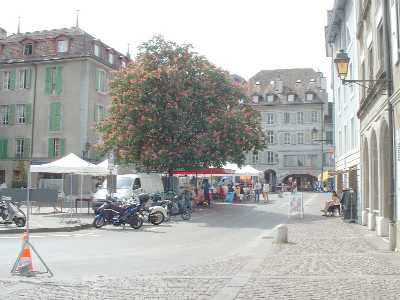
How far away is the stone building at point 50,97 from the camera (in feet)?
140

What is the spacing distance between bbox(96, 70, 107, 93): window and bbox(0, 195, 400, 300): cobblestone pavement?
3440 centimetres

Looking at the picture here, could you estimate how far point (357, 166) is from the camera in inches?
918

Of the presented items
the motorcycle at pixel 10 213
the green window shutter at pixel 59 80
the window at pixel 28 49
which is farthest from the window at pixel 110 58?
the motorcycle at pixel 10 213

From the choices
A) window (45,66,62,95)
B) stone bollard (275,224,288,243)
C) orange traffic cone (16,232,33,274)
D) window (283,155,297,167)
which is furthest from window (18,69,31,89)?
window (283,155,297,167)

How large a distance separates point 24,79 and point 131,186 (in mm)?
22763

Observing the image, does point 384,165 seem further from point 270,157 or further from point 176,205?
point 270,157

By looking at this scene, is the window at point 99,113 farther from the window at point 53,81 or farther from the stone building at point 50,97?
the window at point 53,81

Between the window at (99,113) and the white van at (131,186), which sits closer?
the white van at (131,186)

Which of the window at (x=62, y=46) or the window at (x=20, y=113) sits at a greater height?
the window at (x=62, y=46)

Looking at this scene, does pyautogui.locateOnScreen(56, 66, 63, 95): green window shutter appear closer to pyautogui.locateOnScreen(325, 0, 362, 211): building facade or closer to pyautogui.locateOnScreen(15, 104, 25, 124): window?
pyautogui.locateOnScreen(15, 104, 25, 124): window

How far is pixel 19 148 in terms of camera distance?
44594 millimetres

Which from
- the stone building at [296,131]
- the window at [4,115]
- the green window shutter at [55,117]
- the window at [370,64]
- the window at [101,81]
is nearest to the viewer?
the window at [370,64]

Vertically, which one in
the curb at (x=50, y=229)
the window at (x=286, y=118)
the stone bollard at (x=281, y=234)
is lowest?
the curb at (x=50, y=229)

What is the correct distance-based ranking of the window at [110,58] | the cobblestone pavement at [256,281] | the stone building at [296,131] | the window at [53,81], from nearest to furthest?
the cobblestone pavement at [256,281] < the window at [53,81] < the window at [110,58] < the stone building at [296,131]
